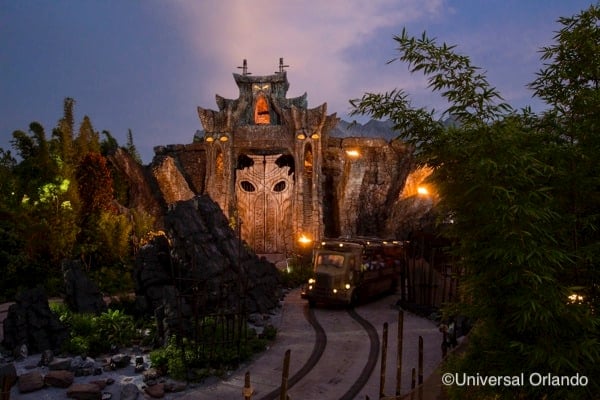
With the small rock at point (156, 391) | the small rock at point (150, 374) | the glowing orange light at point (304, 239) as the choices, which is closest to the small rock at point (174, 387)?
the small rock at point (156, 391)

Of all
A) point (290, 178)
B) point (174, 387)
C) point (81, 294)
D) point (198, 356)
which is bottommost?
point (174, 387)

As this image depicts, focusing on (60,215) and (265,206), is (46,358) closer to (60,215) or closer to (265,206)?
(60,215)

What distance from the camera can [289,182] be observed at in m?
25.1

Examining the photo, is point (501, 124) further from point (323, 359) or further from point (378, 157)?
point (378, 157)

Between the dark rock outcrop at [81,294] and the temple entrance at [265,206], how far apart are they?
39.1 ft

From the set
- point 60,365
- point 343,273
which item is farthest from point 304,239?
point 60,365

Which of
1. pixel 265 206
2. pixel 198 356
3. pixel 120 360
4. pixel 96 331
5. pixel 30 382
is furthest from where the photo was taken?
pixel 265 206

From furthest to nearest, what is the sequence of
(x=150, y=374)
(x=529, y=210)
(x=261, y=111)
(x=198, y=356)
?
(x=261, y=111) → (x=198, y=356) → (x=150, y=374) → (x=529, y=210)

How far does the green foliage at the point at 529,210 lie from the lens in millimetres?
4086

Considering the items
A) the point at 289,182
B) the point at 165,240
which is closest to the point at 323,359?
the point at 165,240

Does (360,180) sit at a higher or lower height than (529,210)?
higher

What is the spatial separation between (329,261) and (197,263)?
15.1 ft

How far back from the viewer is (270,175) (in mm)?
25203

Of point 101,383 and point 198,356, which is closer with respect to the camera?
point 101,383
